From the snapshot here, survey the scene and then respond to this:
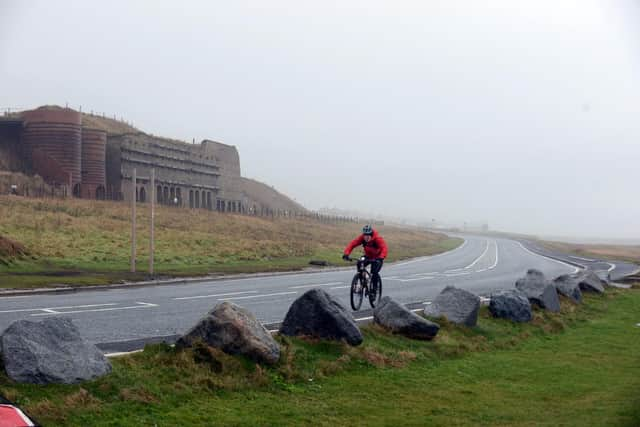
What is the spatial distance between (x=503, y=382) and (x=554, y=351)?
10.4 feet

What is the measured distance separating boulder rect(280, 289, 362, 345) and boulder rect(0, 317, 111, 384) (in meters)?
3.24

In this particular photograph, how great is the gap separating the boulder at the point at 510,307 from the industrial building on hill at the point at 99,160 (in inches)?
1979

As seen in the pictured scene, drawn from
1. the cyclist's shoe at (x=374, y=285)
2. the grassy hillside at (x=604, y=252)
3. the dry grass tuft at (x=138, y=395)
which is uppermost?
the cyclist's shoe at (x=374, y=285)

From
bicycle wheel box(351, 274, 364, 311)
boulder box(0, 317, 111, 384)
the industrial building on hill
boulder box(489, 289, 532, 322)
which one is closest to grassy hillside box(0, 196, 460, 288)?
the industrial building on hill

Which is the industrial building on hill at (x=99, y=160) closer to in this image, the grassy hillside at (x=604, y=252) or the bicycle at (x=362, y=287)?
the grassy hillside at (x=604, y=252)

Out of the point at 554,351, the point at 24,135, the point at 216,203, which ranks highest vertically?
the point at 24,135

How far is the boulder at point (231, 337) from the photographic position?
8336 millimetres

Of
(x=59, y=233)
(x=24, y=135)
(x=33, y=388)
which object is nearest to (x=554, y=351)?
(x=33, y=388)

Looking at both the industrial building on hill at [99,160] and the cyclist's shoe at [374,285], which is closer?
the cyclist's shoe at [374,285]

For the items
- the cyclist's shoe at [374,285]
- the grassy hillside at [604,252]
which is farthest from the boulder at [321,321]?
the grassy hillside at [604,252]

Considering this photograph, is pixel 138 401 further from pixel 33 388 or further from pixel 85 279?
pixel 85 279

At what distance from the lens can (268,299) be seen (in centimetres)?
1842

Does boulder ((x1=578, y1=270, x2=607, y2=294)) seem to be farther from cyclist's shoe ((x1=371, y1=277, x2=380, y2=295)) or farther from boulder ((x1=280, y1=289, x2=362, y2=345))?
boulder ((x1=280, y1=289, x2=362, y2=345))

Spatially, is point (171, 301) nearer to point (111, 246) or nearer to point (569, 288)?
point (569, 288)
